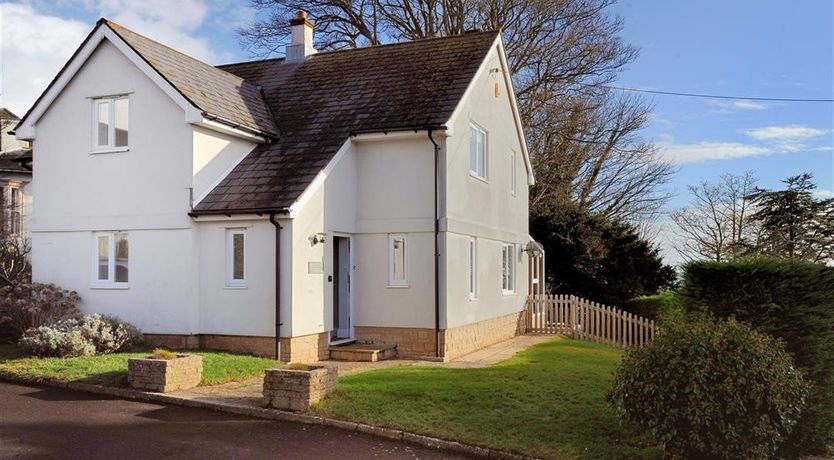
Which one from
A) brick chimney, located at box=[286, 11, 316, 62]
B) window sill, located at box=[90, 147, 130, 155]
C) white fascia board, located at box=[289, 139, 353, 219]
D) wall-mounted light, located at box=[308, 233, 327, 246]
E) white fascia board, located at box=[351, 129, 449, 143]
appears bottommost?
wall-mounted light, located at box=[308, 233, 327, 246]

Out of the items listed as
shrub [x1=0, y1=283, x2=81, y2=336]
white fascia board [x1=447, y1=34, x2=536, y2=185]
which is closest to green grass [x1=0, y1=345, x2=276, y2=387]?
shrub [x1=0, y1=283, x2=81, y2=336]

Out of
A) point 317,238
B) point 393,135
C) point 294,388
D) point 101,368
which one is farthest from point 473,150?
point 101,368

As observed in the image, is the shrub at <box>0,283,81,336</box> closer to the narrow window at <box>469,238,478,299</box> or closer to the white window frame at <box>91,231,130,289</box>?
the white window frame at <box>91,231,130,289</box>

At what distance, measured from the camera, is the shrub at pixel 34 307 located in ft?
50.6

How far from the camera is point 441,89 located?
17688mm

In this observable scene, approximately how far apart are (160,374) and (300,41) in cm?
1368

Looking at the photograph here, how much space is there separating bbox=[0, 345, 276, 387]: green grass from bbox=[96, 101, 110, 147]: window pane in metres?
5.16

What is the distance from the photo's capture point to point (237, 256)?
1544 cm

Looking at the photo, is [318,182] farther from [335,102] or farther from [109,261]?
[109,261]

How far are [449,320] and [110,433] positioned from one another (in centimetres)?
881

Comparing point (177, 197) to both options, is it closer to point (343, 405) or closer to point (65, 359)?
point (65, 359)

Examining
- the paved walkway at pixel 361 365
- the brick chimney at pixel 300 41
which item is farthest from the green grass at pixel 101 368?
the brick chimney at pixel 300 41

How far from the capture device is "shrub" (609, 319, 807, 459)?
806cm

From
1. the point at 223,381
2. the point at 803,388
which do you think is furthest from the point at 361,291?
the point at 803,388
